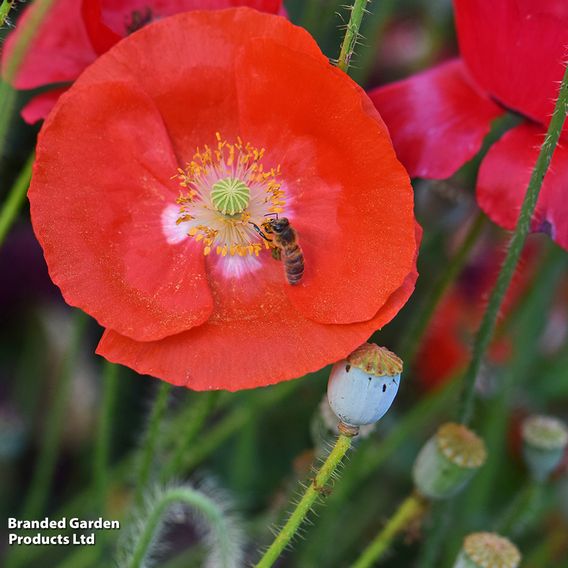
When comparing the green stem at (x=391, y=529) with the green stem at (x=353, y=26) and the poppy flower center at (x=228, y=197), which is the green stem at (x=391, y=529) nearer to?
the poppy flower center at (x=228, y=197)

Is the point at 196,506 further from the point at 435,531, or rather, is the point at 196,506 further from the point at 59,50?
the point at 59,50

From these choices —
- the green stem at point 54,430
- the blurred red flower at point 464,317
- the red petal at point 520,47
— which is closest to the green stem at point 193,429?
the green stem at point 54,430

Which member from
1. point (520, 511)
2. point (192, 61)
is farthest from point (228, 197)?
point (520, 511)

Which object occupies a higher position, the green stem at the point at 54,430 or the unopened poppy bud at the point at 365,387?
the unopened poppy bud at the point at 365,387

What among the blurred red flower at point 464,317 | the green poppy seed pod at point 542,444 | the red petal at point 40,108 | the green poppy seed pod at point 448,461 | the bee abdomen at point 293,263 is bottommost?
the blurred red flower at point 464,317

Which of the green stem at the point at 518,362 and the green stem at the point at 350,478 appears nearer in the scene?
the green stem at the point at 350,478

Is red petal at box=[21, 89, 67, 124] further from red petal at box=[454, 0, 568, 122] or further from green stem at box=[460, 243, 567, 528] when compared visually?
green stem at box=[460, 243, 567, 528]

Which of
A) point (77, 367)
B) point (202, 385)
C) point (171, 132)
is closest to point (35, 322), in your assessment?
point (77, 367)

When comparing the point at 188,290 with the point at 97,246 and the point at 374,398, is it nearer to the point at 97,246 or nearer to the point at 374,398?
the point at 97,246
